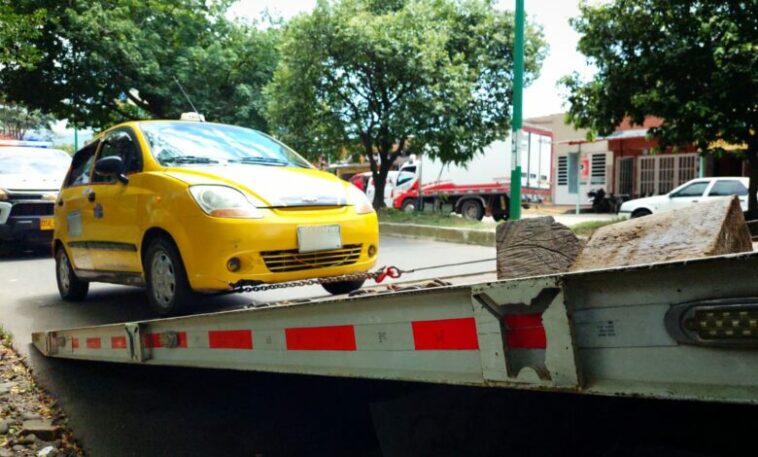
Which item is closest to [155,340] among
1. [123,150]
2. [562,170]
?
[123,150]

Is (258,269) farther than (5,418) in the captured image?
Yes

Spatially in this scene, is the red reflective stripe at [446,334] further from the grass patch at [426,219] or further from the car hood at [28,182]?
the grass patch at [426,219]

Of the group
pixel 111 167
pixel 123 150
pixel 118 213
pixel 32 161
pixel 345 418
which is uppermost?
pixel 32 161

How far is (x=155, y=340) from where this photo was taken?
3.06 m

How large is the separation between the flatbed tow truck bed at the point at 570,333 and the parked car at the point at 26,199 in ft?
28.3

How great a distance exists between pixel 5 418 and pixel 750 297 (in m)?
3.62

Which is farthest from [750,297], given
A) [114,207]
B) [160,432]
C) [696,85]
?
[696,85]

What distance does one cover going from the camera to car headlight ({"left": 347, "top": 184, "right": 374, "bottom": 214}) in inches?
177

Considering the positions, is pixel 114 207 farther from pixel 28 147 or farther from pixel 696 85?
pixel 696 85

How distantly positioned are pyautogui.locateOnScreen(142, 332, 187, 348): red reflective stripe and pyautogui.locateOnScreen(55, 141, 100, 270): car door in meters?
2.56

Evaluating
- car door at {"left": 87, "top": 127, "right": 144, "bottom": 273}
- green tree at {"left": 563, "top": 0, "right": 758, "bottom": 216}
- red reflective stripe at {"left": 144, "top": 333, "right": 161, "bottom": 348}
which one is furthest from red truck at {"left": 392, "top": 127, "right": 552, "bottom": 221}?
red reflective stripe at {"left": 144, "top": 333, "right": 161, "bottom": 348}

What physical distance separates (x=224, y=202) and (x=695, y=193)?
15084 millimetres

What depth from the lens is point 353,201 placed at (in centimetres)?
451

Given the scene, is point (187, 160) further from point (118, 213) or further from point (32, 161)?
point (32, 161)
